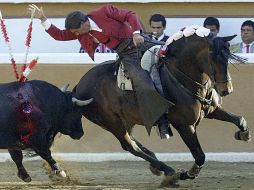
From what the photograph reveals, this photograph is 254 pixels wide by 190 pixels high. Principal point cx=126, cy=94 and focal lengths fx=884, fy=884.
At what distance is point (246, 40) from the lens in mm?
11109

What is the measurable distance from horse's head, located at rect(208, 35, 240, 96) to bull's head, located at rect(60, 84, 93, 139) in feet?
4.64

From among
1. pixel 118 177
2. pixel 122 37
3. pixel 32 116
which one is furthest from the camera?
pixel 118 177

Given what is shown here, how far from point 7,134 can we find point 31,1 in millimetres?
4149

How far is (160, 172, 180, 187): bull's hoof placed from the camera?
27.9 ft

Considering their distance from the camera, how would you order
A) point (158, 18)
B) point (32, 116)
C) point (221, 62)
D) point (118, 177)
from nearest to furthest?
point (221, 62), point (32, 116), point (118, 177), point (158, 18)

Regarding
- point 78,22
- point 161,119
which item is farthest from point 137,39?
point 161,119

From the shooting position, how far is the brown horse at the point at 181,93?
8.08m

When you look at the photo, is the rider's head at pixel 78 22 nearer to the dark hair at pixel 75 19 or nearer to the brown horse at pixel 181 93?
the dark hair at pixel 75 19

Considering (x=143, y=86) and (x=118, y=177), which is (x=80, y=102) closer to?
(x=143, y=86)

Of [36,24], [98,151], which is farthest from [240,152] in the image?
[36,24]

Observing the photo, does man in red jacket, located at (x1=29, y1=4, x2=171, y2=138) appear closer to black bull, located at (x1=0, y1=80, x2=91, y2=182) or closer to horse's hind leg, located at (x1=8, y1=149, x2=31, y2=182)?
black bull, located at (x1=0, y1=80, x2=91, y2=182)

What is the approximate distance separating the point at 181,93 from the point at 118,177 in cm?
164

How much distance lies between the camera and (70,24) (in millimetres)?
8562

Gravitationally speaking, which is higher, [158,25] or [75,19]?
[75,19]
